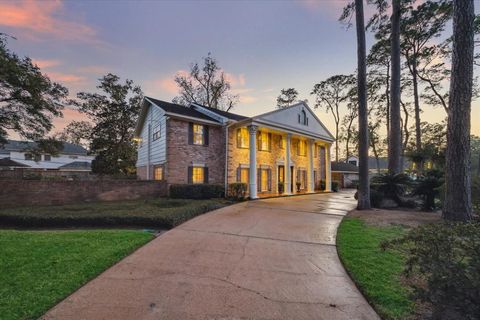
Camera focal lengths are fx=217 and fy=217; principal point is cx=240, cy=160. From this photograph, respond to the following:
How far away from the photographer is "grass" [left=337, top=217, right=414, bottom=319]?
8.95 ft

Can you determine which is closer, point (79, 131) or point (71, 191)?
point (71, 191)

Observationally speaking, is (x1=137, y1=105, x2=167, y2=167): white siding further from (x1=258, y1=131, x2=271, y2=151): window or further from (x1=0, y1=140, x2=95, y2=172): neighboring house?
(x1=0, y1=140, x2=95, y2=172): neighboring house

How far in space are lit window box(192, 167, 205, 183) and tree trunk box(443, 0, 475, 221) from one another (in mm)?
11210

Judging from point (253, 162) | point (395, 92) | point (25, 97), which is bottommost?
point (253, 162)

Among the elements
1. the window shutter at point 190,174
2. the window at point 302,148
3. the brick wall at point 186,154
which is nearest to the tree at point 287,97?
the window at point 302,148

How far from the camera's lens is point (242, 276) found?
11.8ft

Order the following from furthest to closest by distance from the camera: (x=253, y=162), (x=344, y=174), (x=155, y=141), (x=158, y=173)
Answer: (x=344, y=174)
(x=155, y=141)
(x=158, y=173)
(x=253, y=162)

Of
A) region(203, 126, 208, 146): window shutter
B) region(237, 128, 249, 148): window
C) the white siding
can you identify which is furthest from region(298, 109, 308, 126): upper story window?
the white siding

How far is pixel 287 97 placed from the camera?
1350 inches

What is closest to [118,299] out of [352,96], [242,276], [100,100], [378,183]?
[242,276]

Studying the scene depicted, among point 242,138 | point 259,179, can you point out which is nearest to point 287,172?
point 259,179

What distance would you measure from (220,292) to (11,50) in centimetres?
1650

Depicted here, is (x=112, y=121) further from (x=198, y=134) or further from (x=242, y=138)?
(x=242, y=138)

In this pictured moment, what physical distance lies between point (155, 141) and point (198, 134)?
10.3 feet
